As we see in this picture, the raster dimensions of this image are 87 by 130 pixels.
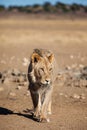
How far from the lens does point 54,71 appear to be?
9.90 metres

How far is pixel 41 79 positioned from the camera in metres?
9.26

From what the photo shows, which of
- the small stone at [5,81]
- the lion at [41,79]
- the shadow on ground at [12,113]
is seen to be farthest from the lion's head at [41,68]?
the small stone at [5,81]

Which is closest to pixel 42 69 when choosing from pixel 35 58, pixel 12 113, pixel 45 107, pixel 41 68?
pixel 41 68

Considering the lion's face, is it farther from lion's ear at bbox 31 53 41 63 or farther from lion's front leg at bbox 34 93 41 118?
lion's front leg at bbox 34 93 41 118

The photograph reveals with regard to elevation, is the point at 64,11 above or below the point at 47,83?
below

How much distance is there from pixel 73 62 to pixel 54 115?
10.9 meters

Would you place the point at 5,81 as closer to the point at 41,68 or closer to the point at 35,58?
the point at 35,58

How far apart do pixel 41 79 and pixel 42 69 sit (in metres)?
0.21

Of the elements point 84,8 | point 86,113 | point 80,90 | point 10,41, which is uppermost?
point 86,113

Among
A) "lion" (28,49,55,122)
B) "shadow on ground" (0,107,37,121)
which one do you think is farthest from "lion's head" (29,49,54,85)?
"shadow on ground" (0,107,37,121)

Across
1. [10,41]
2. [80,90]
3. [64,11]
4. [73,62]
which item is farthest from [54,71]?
[64,11]

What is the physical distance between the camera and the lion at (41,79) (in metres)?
9.30

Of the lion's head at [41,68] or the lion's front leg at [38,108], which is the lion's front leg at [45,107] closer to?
the lion's front leg at [38,108]

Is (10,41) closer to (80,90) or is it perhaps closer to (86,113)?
(80,90)
